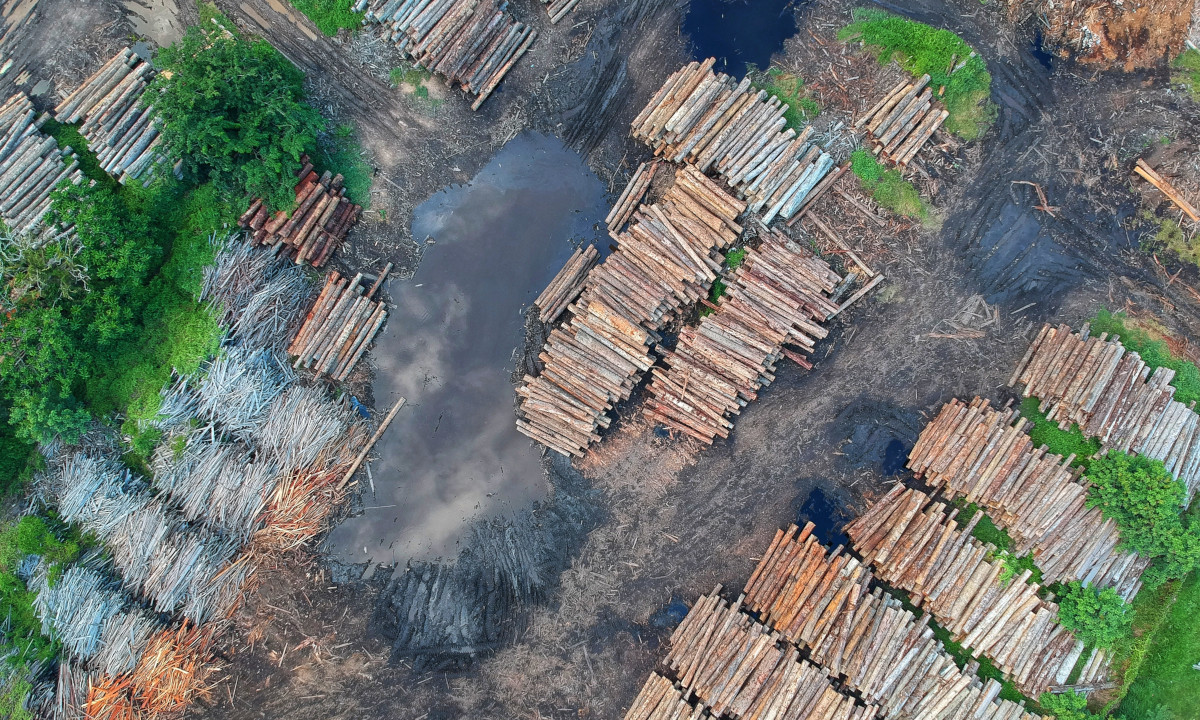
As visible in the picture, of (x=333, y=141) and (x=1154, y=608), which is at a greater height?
(x=1154, y=608)

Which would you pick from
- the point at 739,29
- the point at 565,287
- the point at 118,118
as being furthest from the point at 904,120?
the point at 118,118

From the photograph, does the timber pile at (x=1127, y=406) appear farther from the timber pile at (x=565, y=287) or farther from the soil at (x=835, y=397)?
the timber pile at (x=565, y=287)

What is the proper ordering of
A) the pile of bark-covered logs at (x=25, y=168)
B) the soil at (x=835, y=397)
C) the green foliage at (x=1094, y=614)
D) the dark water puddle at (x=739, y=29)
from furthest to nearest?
the dark water puddle at (x=739, y=29) → the soil at (x=835, y=397) → the pile of bark-covered logs at (x=25, y=168) → the green foliage at (x=1094, y=614)

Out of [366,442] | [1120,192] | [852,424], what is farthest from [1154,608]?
[366,442]

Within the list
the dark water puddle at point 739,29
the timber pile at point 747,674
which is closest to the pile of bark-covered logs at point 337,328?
the dark water puddle at point 739,29

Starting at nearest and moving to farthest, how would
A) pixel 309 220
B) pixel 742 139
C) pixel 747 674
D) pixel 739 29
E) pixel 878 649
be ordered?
pixel 878 649 < pixel 747 674 < pixel 742 139 < pixel 309 220 < pixel 739 29

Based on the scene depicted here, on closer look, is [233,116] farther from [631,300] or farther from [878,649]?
[878,649]

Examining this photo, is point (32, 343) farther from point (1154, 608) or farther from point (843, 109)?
point (1154, 608)
